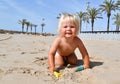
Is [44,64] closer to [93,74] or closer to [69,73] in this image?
[69,73]

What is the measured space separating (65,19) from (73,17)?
128 millimetres

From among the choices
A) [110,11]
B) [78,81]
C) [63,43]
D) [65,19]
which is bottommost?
[78,81]

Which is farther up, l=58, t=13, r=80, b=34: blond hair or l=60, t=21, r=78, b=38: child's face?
l=58, t=13, r=80, b=34: blond hair

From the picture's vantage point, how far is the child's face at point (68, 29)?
14.0ft

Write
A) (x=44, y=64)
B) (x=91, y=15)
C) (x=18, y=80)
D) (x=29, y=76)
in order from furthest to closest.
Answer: (x=91, y=15) < (x=44, y=64) < (x=29, y=76) < (x=18, y=80)

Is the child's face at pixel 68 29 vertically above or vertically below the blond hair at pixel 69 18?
below

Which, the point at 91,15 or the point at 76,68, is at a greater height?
the point at 91,15

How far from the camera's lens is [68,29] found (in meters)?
4.26

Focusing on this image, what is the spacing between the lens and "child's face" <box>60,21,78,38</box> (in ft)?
14.0

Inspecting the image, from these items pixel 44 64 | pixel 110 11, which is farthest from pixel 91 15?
pixel 44 64

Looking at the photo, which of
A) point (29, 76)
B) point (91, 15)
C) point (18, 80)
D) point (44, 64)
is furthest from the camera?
point (91, 15)

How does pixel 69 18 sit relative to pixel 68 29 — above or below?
above

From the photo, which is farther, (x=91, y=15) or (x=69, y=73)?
(x=91, y=15)

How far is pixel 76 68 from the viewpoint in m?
4.16
